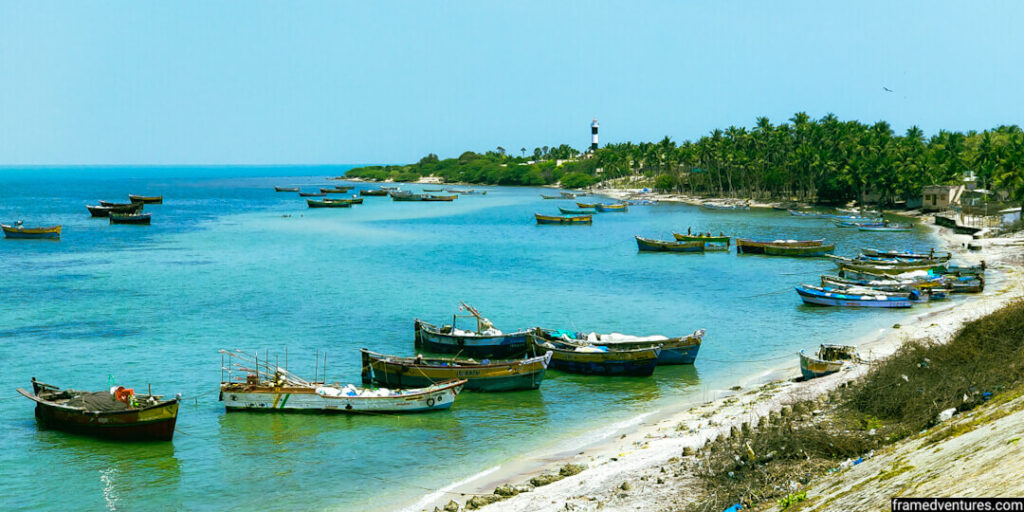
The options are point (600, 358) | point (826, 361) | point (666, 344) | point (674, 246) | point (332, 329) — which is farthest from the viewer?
point (674, 246)

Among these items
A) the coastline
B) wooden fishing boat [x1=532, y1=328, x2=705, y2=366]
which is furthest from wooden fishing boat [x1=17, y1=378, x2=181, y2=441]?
wooden fishing boat [x1=532, y1=328, x2=705, y2=366]

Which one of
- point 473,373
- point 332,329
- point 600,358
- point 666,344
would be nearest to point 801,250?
point 666,344

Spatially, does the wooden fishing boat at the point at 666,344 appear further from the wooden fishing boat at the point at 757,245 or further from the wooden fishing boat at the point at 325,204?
the wooden fishing boat at the point at 325,204

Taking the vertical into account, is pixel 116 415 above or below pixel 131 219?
below

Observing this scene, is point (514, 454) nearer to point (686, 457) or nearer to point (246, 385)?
point (686, 457)

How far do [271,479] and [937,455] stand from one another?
1776 cm

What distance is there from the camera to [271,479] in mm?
23734

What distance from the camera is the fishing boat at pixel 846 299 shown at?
47.7 metres

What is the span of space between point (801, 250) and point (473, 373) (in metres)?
52.2

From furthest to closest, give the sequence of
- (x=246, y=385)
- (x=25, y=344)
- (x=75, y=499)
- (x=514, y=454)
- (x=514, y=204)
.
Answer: (x=514, y=204), (x=25, y=344), (x=246, y=385), (x=514, y=454), (x=75, y=499)

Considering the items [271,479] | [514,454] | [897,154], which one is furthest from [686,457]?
[897,154]

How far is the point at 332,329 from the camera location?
143 feet

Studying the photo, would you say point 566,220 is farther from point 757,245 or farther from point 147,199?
point 147,199

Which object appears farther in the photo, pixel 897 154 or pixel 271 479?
pixel 897 154
